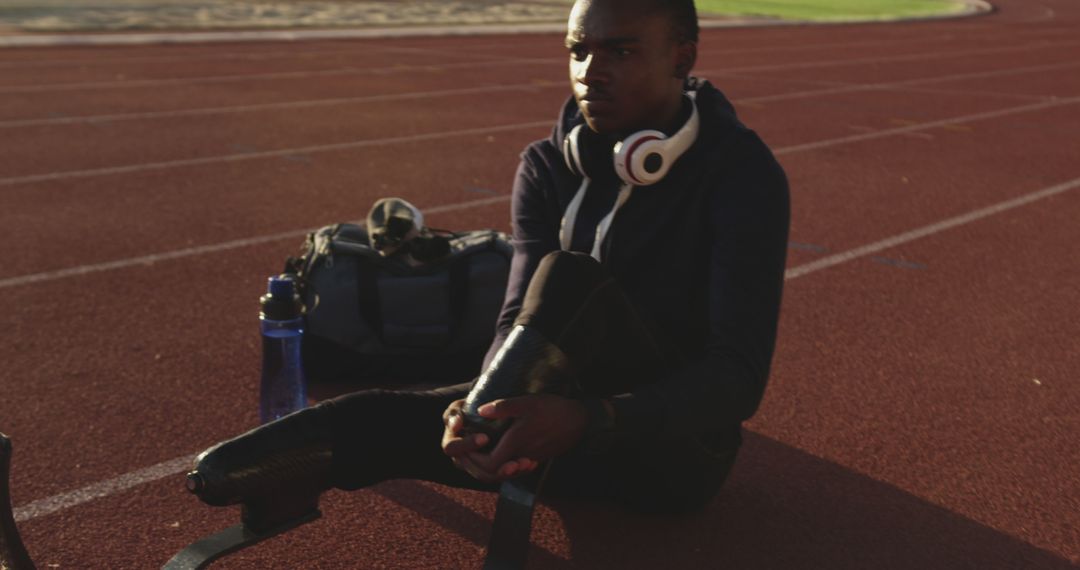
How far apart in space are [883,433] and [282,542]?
2.06 metres

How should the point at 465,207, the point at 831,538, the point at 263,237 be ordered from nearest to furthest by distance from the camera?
the point at 831,538, the point at 263,237, the point at 465,207

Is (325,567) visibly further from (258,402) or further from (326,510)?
(258,402)

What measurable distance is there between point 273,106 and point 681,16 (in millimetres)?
10156

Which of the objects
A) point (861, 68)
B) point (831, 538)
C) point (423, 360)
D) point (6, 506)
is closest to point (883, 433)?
point (831, 538)

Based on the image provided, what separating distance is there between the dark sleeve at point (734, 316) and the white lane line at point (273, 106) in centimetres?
961

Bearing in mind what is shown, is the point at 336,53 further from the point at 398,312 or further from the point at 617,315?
the point at 617,315

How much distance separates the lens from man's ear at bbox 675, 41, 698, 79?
119 inches

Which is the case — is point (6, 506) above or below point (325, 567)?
above

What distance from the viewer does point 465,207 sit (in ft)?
26.1

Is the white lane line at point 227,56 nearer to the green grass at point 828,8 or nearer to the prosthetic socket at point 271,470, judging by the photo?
the green grass at point 828,8

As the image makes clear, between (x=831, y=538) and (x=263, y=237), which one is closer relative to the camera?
(x=831, y=538)

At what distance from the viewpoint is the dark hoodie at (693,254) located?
9.10 feet

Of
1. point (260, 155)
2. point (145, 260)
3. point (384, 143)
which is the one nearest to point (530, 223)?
point (145, 260)

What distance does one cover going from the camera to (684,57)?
9.99ft
